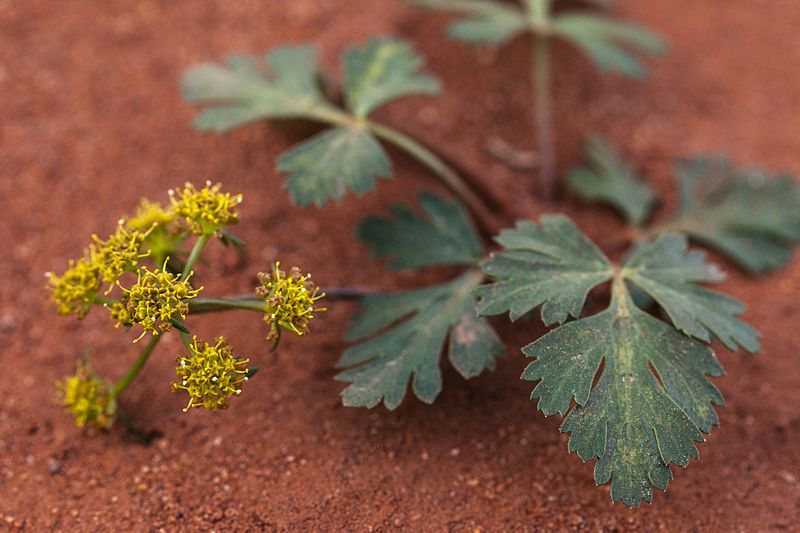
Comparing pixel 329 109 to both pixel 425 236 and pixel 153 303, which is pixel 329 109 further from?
pixel 153 303

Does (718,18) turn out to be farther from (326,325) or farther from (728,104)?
(326,325)

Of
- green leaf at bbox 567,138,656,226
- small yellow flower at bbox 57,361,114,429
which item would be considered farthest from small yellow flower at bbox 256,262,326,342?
green leaf at bbox 567,138,656,226

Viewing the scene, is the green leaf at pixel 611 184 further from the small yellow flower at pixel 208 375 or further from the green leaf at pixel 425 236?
the small yellow flower at pixel 208 375

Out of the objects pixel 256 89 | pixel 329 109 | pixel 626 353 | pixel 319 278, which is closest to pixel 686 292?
pixel 626 353

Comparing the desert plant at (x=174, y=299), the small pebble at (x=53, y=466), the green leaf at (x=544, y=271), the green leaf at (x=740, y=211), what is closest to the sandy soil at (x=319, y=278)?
the small pebble at (x=53, y=466)

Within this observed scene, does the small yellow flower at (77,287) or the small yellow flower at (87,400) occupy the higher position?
the small yellow flower at (77,287)

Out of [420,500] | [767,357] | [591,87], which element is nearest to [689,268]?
[767,357]
